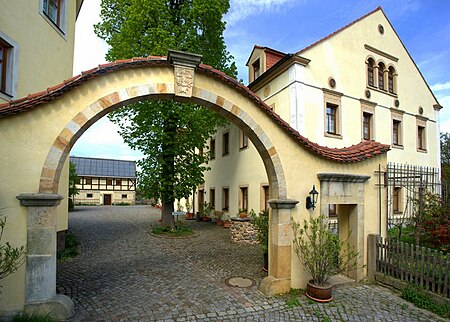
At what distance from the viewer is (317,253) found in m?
6.07

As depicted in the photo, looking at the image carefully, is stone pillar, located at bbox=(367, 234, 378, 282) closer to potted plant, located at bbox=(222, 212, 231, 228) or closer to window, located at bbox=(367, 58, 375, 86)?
potted plant, located at bbox=(222, 212, 231, 228)

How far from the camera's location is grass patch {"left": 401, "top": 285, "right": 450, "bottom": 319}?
5555 mm

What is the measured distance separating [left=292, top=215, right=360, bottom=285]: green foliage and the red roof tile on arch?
5.75 ft

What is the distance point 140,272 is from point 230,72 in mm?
10396

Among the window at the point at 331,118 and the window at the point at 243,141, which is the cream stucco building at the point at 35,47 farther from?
the window at the point at 331,118

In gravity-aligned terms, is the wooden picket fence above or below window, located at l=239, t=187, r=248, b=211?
below

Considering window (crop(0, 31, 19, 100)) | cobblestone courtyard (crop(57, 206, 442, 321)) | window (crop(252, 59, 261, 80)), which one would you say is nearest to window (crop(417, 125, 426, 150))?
window (crop(252, 59, 261, 80))

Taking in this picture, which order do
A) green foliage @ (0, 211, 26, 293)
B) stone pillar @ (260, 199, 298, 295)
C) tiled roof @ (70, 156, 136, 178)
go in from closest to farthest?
green foliage @ (0, 211, 26, 293) → stone pillar @ (260, 199, 298, 295) → tiled roof @ (70, 156, 136, 178)

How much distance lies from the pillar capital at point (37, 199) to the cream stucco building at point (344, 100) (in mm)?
9868

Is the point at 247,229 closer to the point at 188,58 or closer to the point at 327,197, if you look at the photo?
the point at 327,197

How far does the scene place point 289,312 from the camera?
18.0 feet

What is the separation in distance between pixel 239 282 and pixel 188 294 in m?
1.47

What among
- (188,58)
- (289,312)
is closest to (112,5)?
(188,58)

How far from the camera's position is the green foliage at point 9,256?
421cm
